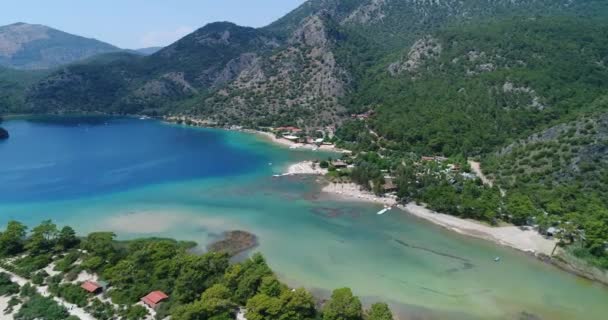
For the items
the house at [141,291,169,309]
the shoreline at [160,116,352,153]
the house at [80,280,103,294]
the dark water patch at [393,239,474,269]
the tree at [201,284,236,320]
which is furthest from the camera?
the shoreline at [160,116,352,153]

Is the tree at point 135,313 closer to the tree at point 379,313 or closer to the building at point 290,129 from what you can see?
the tree at point 379,313

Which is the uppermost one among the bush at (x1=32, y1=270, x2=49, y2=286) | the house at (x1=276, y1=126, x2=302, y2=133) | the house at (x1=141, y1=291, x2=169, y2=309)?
the house at (x1=276, y1=126, x2=302, y2=133)

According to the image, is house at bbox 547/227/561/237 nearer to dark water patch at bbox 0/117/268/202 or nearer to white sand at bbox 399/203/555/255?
white sand at bbox 399/203/555/255

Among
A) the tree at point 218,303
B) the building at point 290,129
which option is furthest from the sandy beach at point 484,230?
the building at point 290,129

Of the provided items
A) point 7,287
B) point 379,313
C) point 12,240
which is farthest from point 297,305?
point 12,240

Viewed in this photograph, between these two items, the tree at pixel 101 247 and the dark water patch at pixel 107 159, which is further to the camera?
the dark water patch at pixel 107 159

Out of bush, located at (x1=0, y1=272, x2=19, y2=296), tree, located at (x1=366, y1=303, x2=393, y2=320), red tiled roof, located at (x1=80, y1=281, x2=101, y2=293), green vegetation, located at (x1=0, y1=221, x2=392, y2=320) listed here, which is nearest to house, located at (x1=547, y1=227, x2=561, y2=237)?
tree, located at (x1=366, y1=303, x2=393, y2=320)

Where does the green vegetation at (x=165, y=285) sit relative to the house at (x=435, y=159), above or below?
below

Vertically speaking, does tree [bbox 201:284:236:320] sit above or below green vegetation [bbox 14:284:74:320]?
above
